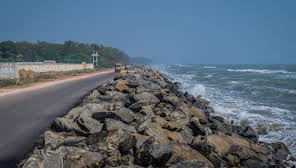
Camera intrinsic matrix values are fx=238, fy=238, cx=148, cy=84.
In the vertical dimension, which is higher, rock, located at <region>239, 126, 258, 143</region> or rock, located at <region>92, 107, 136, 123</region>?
rock, located at <region>92, 107, 136, 123</region>

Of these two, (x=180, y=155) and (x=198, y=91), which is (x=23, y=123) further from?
(x=198, y=91)

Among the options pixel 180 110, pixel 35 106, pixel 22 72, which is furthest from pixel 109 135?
pixel 22 72

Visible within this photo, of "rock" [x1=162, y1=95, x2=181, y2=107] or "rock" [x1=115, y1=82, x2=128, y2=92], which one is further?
"rock" [x1=115, y1=82, x2=128, y2=92]

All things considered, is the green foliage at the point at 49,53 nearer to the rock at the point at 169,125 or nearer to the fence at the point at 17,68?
the fence at the point at 17,68

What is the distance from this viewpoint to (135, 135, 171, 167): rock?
4.07 m

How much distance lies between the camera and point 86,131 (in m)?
5.50

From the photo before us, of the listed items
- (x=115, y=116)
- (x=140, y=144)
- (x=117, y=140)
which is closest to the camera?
(x=117, y=140)

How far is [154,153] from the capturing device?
4098 mm

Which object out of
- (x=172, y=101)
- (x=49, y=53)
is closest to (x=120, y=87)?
(x=172, y=101)

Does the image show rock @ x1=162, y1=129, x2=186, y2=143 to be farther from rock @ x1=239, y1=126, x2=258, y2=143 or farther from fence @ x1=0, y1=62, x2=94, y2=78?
fence @ x1=0, y1=62, x2=94, y2=78

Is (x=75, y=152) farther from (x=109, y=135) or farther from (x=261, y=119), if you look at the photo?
(x=261, y=119)

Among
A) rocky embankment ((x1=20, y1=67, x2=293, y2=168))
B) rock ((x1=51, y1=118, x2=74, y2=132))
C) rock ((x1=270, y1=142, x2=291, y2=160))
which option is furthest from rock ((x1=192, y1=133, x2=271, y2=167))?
rock ((x1=51, y1=118, x2=74, y2=132))

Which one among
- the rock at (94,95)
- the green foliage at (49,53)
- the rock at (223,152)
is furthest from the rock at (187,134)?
the green foliage at (49,53)

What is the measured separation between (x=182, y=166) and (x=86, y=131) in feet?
8.70
